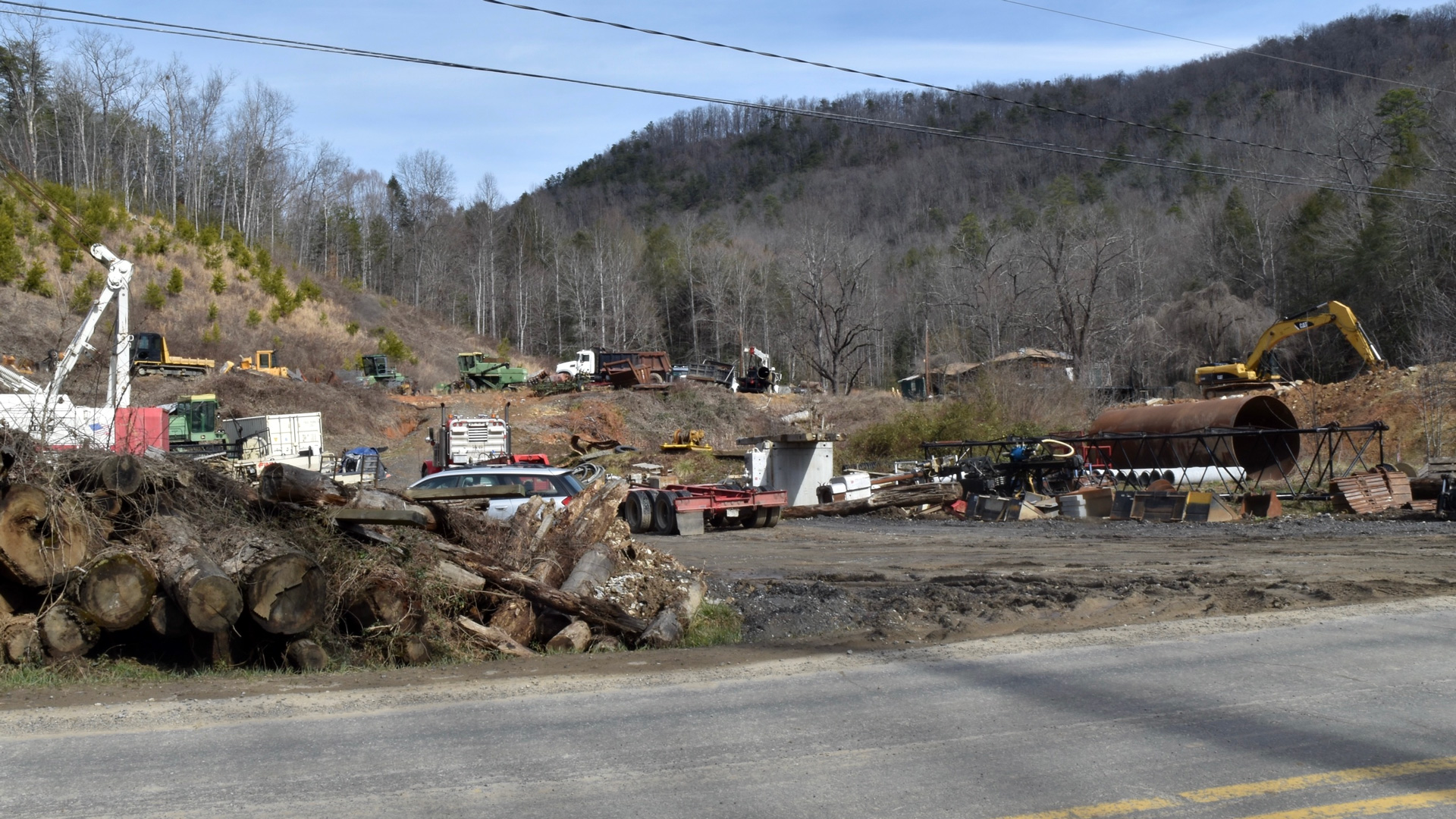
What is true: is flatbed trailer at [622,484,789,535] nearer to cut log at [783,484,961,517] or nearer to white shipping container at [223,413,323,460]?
cut log at [783,484,961,517]

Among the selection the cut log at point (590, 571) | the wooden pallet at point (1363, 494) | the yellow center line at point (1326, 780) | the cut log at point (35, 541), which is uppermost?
the cut log at point (35, 541)

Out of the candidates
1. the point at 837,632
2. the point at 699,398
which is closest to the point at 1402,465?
the point at 837,632

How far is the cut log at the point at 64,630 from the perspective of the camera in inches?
327

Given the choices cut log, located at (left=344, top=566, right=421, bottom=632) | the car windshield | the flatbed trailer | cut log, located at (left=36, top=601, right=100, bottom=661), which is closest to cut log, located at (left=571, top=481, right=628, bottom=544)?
the car windshield

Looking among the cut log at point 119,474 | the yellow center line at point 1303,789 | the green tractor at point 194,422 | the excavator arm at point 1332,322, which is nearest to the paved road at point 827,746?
the yellow center line at point 1303,789

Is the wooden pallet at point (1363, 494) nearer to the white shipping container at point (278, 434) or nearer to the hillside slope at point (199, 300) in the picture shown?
the white shipping container at point (278, 434)

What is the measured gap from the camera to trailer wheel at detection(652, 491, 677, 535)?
73.7 ft

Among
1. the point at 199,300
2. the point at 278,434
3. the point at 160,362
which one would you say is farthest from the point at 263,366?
the point at 278,434

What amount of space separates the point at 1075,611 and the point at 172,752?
877 centimetres

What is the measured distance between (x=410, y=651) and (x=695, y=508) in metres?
13.4

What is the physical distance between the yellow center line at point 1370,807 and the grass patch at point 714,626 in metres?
5.88

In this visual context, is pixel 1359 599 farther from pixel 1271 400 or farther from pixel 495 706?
pixel 1271 400

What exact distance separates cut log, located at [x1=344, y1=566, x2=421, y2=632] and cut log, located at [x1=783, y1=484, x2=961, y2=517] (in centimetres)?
1759

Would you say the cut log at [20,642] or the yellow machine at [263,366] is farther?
the yellow machine at [263,366]
